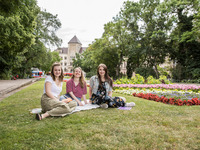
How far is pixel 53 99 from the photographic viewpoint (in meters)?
4.91

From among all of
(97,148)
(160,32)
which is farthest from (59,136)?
(160,32)

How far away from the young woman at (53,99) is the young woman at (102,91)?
1.21 m

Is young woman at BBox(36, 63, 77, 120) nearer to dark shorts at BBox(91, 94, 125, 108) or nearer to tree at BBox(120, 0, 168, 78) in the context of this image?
dark shorts at BBox(91, 94, 125, 108)

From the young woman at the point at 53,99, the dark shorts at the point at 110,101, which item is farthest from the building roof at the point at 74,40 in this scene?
the young woman at the point at 53,99

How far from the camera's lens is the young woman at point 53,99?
470cm

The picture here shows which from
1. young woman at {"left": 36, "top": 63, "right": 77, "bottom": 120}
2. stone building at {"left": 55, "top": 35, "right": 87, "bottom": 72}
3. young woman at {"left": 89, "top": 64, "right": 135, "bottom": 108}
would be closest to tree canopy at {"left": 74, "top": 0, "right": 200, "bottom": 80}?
young woman at {"left": 89, "top": 64, "right": 135, "bottom": 108}

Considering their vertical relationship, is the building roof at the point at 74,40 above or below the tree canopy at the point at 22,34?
above

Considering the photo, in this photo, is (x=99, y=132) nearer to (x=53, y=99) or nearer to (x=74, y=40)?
(x=53, y=99)

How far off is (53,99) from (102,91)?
6.69ft

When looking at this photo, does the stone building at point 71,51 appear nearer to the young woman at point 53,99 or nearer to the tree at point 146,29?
the tree at point 146,29

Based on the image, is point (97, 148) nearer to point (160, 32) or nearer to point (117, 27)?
point (160, 32)

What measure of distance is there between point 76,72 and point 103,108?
5.41 feet

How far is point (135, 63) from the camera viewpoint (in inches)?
1407

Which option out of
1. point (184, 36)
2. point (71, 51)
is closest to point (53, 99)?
point (184, 36)
